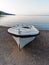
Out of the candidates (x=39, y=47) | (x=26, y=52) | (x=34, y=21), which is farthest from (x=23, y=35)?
(x=34, y=21)

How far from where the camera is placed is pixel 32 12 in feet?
16.6

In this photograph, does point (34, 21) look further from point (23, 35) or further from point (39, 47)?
point (23, 35)

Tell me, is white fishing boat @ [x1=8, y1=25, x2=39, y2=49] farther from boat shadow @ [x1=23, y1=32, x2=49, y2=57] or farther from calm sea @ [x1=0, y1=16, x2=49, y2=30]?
calm sea @ [x1=0, y1=16, x2=49, y2=30]

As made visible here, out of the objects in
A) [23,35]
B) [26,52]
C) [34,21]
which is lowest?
[26,52]

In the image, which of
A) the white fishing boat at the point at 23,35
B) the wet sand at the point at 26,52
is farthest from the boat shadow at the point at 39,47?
the white fishing boat at the point at 23,35

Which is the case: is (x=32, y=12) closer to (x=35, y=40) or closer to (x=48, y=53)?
(x=35, y=40)

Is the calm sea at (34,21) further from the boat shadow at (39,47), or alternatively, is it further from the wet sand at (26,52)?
the boat shadow at (39,47)

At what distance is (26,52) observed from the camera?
184 inches

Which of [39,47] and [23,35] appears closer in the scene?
[23,35]

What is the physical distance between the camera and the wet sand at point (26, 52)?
442 cm

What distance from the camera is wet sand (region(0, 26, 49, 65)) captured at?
4.42 m

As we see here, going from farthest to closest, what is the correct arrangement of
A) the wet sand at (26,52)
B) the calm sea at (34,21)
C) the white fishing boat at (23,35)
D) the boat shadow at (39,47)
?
the calm sea at (34,21), the boat shadow at (39,47), the wet sand at (26,52), the white fishing boat at (23,35)

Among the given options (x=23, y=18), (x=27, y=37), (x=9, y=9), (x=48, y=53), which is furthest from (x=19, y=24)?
(x=48, y=53)

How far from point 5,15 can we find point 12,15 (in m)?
0.22
